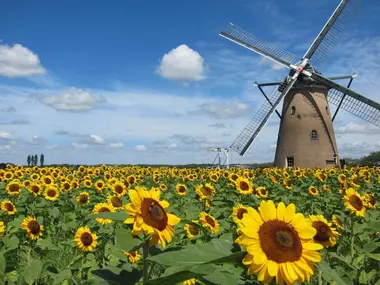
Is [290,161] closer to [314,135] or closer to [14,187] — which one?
[314,135]

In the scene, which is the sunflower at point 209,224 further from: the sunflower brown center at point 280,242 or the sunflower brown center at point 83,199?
the sunflower brown center at point 83,199

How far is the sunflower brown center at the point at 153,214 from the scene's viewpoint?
8.42ft

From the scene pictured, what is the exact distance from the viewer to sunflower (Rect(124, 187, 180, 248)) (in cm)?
250

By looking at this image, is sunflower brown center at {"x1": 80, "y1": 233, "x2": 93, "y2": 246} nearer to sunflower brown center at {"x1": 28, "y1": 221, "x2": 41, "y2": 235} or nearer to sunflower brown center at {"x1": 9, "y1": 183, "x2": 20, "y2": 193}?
sunflower brown center at {"x1": 28, "y1": 221, "x2": 41, "y2": 235}

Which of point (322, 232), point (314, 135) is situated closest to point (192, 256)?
point (322, 232)

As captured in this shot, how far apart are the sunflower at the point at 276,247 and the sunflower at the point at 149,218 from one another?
0.55 m

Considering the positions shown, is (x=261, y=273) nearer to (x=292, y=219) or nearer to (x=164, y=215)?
(x=292, y=219)

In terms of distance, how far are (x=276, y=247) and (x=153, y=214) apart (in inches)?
32.3

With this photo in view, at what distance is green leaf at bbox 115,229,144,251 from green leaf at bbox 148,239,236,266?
65 centimetres

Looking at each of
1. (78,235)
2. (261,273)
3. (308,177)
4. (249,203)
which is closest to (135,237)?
(261,273)

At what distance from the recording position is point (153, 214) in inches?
102

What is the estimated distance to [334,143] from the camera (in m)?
33.5

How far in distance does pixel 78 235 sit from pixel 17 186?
460 cm

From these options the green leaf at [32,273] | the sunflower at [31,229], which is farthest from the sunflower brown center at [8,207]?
the green leaf at [32,273]
